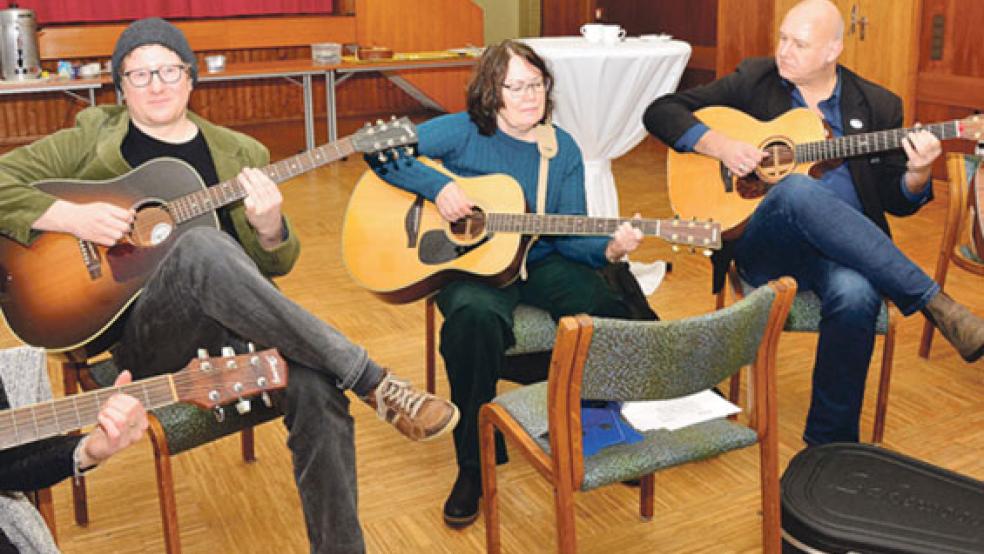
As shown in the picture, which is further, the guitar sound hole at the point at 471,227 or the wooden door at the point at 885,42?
the wooden door at the point at 885,42

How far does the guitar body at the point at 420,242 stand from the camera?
260 cm

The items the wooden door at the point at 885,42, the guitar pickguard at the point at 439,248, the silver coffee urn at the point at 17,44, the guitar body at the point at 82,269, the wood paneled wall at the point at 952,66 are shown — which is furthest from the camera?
the silver coffee urn at the point at 17,44

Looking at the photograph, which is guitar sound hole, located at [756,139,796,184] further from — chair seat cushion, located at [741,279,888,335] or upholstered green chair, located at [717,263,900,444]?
chair seat cushion, located at [741,279,888,335]

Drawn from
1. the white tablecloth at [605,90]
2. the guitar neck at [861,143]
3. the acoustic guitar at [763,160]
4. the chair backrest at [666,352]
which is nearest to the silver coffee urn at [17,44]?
the white tablecloth at [605,90]

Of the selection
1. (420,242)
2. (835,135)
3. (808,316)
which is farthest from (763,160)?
(420,242)

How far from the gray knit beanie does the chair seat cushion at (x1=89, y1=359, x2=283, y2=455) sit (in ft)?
2.83

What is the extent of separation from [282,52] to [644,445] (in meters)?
6.13

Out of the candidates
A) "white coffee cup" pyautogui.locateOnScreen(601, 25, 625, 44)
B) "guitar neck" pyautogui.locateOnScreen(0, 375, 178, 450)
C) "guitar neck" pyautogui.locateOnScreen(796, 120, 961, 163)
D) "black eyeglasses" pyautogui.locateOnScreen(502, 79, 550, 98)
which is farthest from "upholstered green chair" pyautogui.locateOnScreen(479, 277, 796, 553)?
"white coffee cup" pyautogui.locateOnScreen(601, 25, 625, 44)

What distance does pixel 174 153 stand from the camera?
98.1 inches

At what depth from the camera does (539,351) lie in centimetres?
260

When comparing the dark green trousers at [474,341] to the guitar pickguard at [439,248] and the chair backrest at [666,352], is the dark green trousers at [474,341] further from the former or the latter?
the chair backrest at [666,352]

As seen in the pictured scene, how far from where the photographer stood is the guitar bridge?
2303 millimetres

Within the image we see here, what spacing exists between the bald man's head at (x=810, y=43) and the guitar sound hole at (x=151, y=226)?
169cm

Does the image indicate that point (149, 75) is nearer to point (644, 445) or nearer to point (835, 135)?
point (644, 445)
